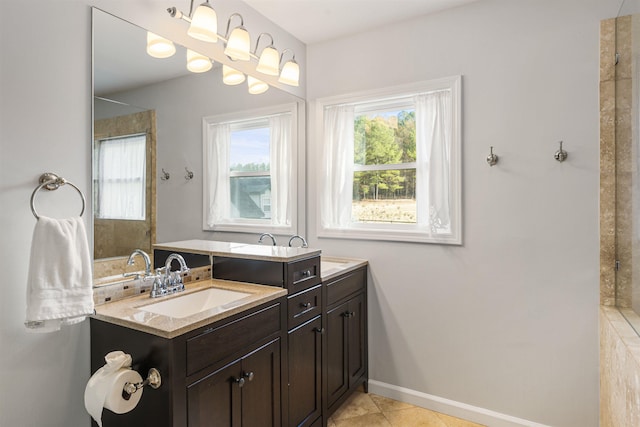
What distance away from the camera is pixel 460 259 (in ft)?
7.56

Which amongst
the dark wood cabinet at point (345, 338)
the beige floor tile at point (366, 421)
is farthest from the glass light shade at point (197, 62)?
the beige floor tile at point (366, 421)

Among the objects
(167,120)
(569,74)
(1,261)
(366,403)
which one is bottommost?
(366,403)

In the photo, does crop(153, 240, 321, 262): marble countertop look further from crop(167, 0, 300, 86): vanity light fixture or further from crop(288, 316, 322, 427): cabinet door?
crop(167, 0, 300, 86): vanity light fixture

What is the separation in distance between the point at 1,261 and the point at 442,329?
2.28 meters

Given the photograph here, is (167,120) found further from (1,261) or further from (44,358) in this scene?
(44,358)

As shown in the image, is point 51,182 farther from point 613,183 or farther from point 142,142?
point 613,183

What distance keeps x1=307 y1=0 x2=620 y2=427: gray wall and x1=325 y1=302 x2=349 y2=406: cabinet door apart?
1.22 ft

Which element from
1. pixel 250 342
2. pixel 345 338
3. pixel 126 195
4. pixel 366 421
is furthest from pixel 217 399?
pixel 366 421

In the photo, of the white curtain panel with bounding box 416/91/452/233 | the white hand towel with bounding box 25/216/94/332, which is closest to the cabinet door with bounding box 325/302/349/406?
the white curtain panel with bounding box 416/91/452/233

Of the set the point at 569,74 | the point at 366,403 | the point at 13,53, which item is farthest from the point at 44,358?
the point at 569,74

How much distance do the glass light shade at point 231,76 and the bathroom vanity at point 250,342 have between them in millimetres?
984

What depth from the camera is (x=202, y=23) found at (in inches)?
68.0

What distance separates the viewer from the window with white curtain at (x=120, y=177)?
4.91ft

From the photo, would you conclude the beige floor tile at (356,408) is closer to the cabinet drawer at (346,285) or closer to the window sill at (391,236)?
the cabinet drawer at (346,285)
